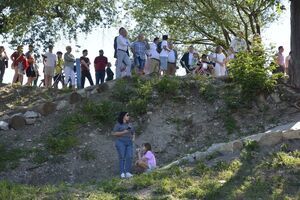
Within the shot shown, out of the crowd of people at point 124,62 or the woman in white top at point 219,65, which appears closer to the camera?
the crowd of people at point 124,62

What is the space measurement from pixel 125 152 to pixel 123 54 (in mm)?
4760

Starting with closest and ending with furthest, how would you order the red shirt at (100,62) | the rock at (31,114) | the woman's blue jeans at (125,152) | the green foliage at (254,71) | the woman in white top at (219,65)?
the woman's blue jeans at (125,152)
the green foliage at (254,71)
the rock at (31,114)
the red shirt at (100,62)
the woman in white top at (219,65)

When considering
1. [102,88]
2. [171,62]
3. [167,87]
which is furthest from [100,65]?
[167,87]

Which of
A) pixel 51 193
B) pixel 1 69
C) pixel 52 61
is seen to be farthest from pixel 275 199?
pixel 1 69

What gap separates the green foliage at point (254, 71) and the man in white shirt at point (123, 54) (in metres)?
2.87

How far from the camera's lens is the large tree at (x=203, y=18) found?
25.0 meters

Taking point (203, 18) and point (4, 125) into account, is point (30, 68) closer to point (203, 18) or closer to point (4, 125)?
point (4, 125)

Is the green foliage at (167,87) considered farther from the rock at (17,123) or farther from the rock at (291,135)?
the rock at (291,135)

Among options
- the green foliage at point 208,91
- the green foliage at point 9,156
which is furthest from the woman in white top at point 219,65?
the green foliage at point 9,156

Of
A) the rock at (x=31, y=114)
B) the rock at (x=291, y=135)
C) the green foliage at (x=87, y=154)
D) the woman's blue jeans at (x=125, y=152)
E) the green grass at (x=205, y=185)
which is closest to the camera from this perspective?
the green grass at (x=205, y=185)

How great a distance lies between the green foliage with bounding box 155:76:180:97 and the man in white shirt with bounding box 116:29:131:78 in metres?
1.04

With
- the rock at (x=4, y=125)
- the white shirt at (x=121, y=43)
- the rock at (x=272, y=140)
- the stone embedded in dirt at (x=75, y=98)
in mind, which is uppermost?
the white shirt at (x=121, y=43)

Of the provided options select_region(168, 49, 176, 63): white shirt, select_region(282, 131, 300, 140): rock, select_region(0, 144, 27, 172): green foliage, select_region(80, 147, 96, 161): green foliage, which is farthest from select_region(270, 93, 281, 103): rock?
select_region(0, 144, 27, 172): green foliage

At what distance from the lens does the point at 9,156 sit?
43.1 ft
